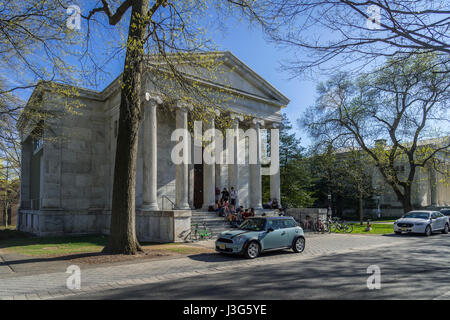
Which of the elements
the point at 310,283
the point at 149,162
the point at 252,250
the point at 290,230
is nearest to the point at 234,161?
the point at 149,162

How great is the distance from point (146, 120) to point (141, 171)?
3.16 m

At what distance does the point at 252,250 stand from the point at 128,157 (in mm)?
5911

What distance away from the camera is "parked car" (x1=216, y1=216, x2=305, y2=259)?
12.1 m

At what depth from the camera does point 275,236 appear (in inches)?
516

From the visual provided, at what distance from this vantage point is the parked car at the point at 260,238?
12141 millimetres

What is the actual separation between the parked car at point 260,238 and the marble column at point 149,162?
674cm

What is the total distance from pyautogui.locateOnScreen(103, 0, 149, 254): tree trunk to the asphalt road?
4.45 metres

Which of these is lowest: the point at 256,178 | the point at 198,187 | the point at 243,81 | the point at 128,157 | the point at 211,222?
the point at 211,222

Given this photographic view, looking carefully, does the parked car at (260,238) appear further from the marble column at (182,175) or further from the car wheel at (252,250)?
the marble column at (182,175)

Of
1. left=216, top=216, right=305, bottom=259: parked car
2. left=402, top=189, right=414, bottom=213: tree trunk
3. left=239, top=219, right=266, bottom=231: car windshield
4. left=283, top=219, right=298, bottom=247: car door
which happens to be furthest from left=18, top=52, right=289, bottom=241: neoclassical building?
left=402, top=189, right=414, bottom=213: tree trunk

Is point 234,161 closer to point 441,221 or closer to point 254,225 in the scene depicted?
point 254,225

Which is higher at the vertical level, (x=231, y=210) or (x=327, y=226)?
(x=231, y=210)

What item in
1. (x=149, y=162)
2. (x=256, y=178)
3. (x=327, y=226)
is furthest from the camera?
(x=256, y=178)

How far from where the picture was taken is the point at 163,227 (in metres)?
17.2
